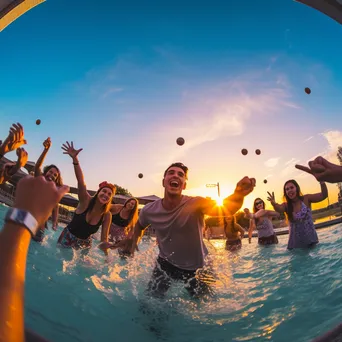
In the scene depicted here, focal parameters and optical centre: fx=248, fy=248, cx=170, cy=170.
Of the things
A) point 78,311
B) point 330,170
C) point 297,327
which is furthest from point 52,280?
point 330,170

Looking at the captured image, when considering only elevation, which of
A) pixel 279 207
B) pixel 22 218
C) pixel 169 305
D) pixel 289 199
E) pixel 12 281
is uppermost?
pixel 22 218

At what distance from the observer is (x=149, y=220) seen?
12.4 ft

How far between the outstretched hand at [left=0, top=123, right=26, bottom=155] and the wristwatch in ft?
7.00

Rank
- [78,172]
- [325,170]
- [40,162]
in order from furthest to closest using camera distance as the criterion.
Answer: [78,172] → [40,162] → [325,170]

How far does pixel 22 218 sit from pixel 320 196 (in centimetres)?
591

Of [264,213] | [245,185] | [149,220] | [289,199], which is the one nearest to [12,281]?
[245,185]

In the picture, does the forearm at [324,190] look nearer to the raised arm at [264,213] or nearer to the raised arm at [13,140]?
the raised arm at [264,213]

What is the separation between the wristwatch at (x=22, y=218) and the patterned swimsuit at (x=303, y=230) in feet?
17.7

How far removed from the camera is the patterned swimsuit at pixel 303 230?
16.6 ft

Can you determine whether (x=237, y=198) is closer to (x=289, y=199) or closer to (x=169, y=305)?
(x=169, y=305)

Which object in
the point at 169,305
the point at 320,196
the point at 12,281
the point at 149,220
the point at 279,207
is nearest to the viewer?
the point at 12,281

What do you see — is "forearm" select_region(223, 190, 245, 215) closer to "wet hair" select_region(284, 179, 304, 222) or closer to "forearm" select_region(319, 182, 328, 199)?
"wet hair" select_region(284, 179, 304, 222)

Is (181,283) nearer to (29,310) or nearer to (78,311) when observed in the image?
(78,311)

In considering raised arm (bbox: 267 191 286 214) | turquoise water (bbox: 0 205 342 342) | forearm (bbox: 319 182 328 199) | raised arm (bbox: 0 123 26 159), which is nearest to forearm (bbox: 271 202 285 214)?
raised arm (bbox: 267 191 286 214)
